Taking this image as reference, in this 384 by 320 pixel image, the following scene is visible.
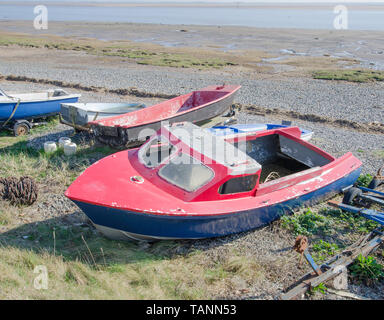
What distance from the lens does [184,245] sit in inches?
243

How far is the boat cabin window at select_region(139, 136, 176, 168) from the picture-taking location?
6.73 meters

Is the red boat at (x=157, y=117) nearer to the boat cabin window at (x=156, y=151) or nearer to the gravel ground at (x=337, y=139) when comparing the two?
the gravel ground at (x=337, y=139)

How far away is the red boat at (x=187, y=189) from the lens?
18.9 ft

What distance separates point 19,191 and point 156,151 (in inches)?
107

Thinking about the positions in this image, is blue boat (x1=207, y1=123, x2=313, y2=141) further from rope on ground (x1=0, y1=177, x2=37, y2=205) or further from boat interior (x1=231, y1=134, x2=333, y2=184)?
rope on ground (x1=0, y1=177, x2=37, y2=205)

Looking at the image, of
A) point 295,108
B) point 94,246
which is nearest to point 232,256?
point 94,246

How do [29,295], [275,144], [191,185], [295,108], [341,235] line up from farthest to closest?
[295,108] → [275,144] → [341,235] → [191,185] → [29,295]

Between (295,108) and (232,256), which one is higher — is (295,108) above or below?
above

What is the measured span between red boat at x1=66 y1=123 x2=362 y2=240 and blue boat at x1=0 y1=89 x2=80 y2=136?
17.4 feet

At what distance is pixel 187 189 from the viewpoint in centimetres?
607

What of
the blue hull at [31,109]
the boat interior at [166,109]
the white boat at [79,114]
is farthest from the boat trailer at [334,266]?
the blue hull at [31,109]

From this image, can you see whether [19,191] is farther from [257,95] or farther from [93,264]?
[257,95]

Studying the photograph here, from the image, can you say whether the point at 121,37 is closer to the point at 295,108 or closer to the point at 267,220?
the point at 295,108
